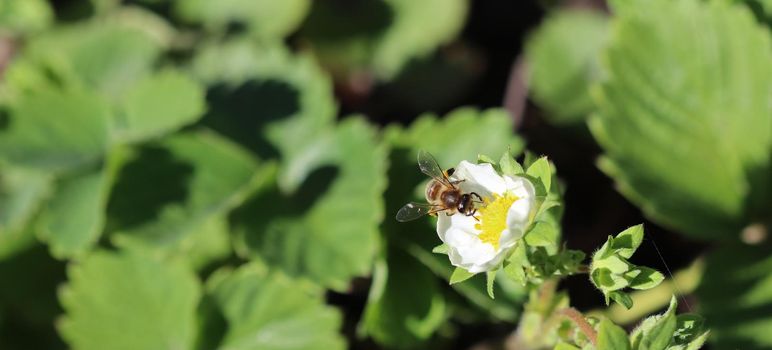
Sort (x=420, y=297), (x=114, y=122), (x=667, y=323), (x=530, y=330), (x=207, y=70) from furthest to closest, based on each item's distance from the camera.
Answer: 1. (x=207, y=70)
2. (x=114, y=122)
3. (x=420, y=297)
4. (x=530, y=330)
5. (x=667, y=323)

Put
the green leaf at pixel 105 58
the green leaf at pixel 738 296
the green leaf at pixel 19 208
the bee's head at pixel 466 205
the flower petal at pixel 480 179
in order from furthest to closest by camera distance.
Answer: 1. the green leaf at pixel 105 58
2. the green leaf at pixel 19 208
3. the green leaf at pixel 738 296
4. the bee's head at pixel 466 205
5. the flower petal at pixel 480 179

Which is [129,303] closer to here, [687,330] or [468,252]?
[468,252]

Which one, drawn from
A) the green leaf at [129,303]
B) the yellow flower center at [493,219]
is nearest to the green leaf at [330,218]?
the green leaf at [129,303]

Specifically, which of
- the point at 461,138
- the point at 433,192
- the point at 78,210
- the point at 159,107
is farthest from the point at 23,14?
the point at 433,192

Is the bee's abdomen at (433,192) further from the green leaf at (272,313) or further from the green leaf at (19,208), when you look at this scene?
the green leaf at (19,208)

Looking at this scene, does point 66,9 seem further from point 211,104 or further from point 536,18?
point 536,18

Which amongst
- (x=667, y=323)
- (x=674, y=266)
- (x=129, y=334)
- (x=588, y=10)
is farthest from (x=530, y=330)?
(x=588, y=10)
